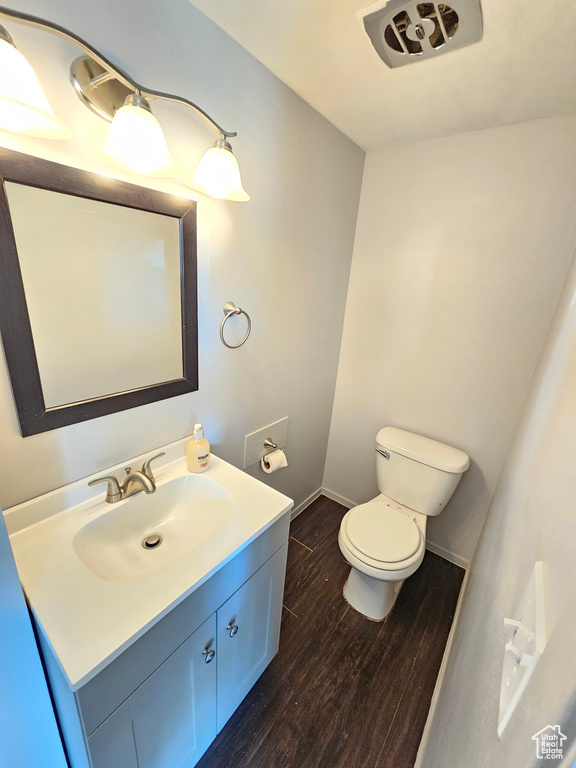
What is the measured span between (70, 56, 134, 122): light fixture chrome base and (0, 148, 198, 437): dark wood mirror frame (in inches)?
6.1

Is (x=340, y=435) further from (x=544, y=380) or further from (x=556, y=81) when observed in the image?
(x=556, y=81)

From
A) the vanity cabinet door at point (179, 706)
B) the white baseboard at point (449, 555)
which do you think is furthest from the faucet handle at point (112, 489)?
the white baseboard at point (449, 555)

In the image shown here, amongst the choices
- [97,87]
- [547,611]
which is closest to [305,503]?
[547,611]

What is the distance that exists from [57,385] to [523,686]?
1126mm

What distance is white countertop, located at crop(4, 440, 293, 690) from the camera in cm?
63

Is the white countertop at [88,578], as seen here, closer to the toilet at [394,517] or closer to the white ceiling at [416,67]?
the toilet at [394,517]

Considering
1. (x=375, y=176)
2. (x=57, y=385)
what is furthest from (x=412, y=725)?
(x=375, y=176)

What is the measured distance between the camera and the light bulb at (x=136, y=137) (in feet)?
2.45

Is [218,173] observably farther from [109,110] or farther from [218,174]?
[109,110]

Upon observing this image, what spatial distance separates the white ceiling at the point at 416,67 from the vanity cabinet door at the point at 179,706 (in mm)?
1780

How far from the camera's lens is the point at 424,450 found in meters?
1.71

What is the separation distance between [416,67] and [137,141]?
40.4 inches

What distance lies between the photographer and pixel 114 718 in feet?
2.25

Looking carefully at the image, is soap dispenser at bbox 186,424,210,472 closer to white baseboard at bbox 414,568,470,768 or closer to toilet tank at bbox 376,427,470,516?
toilet tank at bbox 376,427,470,516
